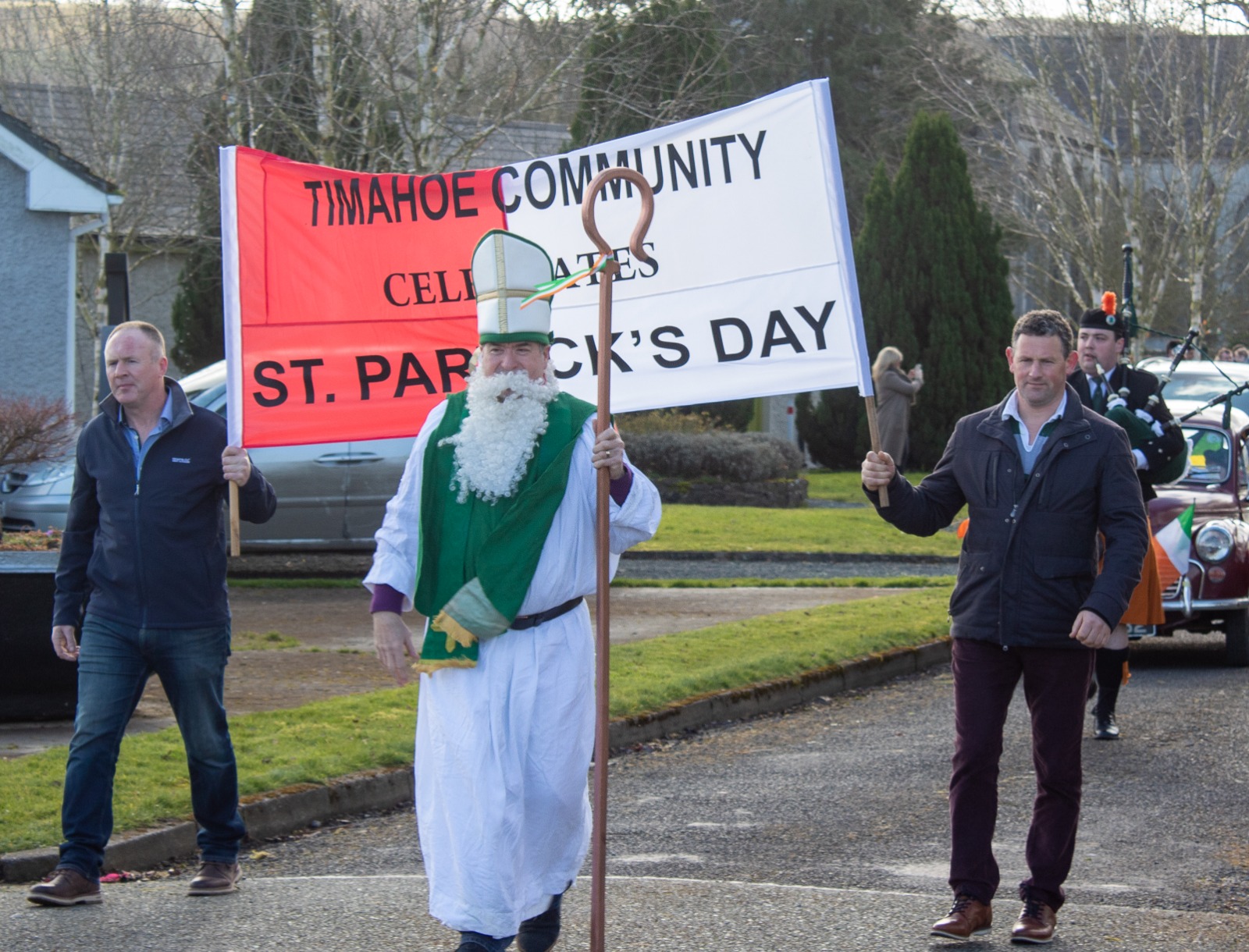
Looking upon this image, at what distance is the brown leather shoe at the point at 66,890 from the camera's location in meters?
5.69

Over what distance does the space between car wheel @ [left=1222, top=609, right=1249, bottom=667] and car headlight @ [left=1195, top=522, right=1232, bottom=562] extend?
20.0 inches

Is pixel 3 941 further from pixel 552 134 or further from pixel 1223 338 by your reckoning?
pixel 1223 338

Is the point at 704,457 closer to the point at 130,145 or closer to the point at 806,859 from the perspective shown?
the point at 130,145

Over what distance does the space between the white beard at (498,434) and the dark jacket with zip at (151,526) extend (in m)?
1.37

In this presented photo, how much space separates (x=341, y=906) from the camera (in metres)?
5.71

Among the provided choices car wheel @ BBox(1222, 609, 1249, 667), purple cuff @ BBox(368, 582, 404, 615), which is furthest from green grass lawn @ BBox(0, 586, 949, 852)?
purple cuff @ BBox(368, 582, 404, 615)

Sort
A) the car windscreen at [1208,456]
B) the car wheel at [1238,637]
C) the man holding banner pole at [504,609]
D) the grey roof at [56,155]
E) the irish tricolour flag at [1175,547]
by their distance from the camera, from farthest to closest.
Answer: the grey roof at [56,155] < the car windscreen at [1208,456] < the car wheel at [1238,637] < the irish tricolour flag at [1175,547] < the man holding banner pole at [504,609]

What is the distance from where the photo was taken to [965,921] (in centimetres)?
528

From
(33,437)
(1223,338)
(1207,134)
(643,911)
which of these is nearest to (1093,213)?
(1207,134)

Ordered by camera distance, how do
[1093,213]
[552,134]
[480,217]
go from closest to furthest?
1. [480,217]
2. [552,134]
3. [1093,213]

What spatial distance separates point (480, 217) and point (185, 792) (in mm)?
2774

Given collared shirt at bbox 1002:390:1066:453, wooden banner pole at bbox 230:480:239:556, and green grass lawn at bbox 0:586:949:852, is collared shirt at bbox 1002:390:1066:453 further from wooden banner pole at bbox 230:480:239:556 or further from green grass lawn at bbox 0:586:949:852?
green grass lawn at bbox 0:586:949:852

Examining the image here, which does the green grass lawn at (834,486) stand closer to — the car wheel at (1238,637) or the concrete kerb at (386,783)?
the car wheel at (1238,637)

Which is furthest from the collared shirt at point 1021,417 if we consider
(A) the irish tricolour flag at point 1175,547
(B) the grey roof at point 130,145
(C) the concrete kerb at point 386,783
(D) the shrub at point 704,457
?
(B) the grey roof at point 130,145
